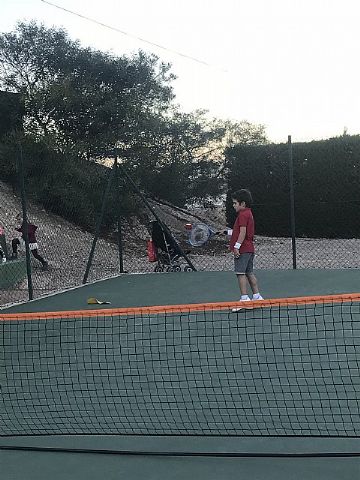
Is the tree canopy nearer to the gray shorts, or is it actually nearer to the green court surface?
the green court surface

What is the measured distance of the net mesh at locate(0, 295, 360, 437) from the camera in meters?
3.35

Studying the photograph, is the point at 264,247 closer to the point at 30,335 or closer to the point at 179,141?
the point at 179,141

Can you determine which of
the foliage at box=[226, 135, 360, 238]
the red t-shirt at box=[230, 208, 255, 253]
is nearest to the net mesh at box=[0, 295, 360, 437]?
the red t-shirt at box=[230, 208, 255, 253]

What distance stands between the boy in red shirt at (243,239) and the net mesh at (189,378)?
75cm

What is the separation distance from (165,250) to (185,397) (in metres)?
6.58

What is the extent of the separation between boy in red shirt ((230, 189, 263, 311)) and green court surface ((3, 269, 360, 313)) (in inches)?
36.5

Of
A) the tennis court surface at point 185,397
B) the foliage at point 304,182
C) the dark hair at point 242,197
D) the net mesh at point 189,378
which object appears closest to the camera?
the tennis court surface at point 185,397

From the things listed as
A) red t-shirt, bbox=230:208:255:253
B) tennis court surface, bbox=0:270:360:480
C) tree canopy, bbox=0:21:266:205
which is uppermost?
tree canopy, bbox=0:21:266:205

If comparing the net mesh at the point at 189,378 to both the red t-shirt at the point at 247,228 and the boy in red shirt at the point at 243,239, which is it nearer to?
the boy in red shirt at the point at 243,239

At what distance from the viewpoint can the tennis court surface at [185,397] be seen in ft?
9.43

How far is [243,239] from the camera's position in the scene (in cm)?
638

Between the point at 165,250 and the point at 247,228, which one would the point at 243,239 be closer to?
the point at 247,228

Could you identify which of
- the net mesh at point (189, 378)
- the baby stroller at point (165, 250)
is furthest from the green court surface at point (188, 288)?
the net mesh at point (189, 378)

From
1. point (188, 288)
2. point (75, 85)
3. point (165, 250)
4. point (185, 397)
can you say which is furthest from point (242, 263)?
point (75, 85)
